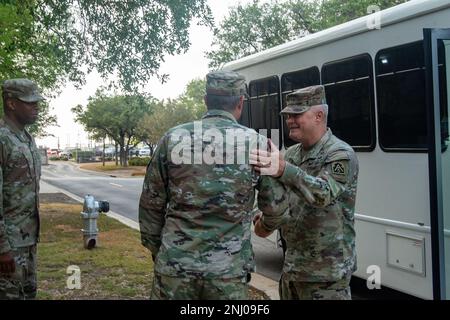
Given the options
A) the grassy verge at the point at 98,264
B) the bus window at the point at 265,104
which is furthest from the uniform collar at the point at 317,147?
the bus window at the point at 265,104

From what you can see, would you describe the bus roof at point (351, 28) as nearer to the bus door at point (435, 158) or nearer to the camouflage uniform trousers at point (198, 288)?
the bus door at point (435, 158)

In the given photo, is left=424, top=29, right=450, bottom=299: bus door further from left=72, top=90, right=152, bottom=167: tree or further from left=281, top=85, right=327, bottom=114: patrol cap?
left=72, top=90, right=152, bottom=167: tree

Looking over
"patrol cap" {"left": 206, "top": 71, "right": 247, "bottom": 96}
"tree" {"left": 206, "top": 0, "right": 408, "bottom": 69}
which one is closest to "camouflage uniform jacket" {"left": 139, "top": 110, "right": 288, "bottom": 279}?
"patrol cap" {"left": 206, "top": 71, "right": 247, "bottom": 96}

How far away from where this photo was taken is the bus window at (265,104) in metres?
6.89

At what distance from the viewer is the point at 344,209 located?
3051mm

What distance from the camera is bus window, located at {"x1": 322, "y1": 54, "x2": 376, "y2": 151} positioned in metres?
5.11

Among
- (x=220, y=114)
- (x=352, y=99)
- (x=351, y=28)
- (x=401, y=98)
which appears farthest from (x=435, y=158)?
(x=351, y=28)

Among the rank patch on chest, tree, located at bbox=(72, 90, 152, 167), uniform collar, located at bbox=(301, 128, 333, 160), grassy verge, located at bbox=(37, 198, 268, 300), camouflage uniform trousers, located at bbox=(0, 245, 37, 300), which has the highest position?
tree, located at bbox=(72, 90, 152, 167)

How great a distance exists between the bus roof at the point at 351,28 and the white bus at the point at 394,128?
1 cm

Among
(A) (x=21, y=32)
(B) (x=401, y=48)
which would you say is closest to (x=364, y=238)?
(B) (x=401, y=48)

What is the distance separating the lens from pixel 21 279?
352 cm

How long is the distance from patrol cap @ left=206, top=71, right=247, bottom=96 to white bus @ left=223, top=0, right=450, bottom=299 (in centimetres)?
150

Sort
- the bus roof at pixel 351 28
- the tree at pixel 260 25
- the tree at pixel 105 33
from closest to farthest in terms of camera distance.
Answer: the bus roof at pixel 351 28 < the tree at pixel 105 33 < the tree at pixel 260 25

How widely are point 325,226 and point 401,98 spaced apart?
221cm
